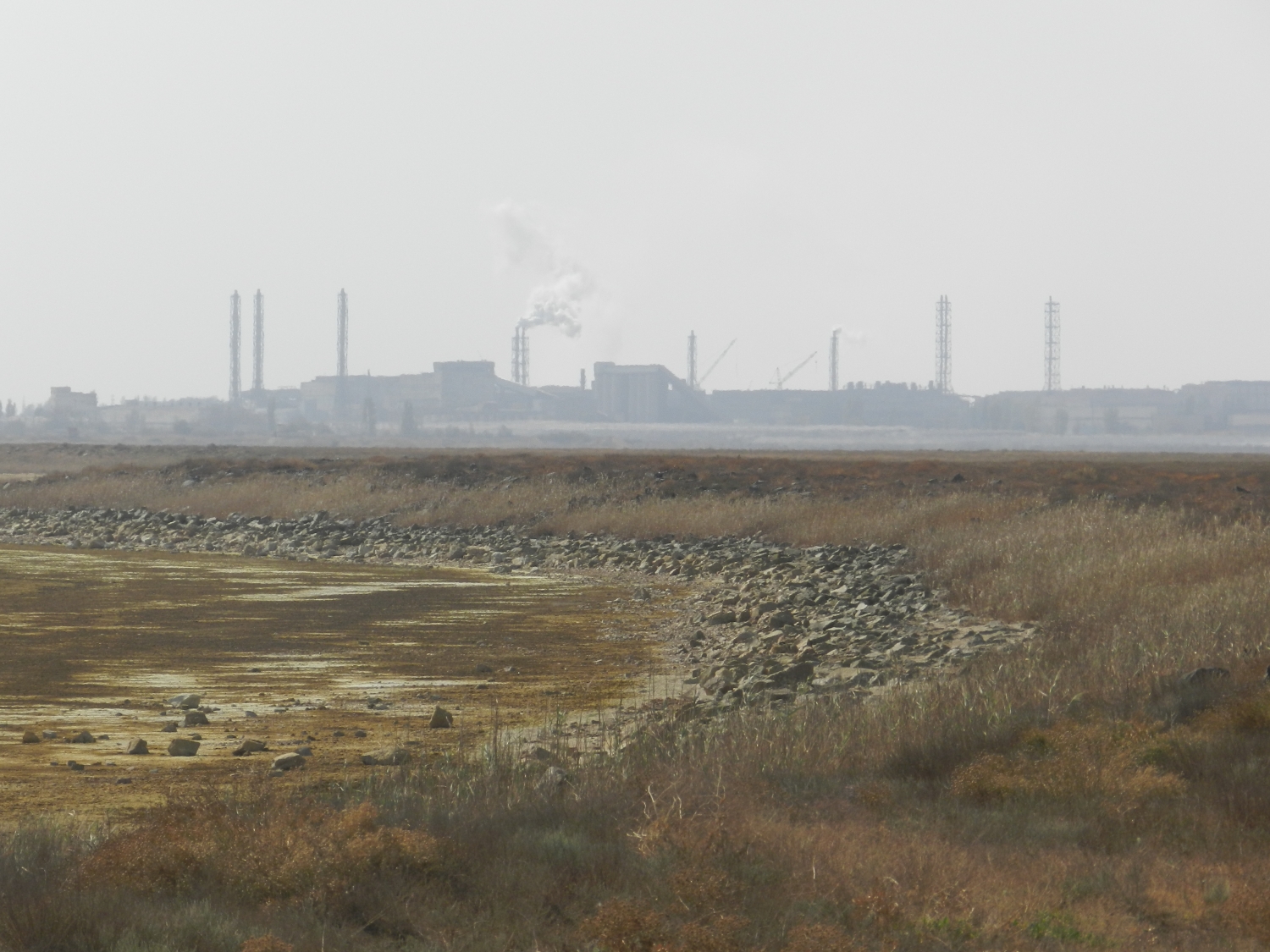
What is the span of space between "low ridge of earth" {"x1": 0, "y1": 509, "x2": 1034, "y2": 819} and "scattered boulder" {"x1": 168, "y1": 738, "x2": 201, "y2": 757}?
0.13 ft

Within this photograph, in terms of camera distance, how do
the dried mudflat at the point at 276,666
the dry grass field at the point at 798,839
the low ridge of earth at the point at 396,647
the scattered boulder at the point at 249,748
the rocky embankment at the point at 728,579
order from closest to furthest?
the dry grass field at the point at 798,839 < the dried mudflat at the point at 276,666 < the scattered boulder at the point at 249,748 < the low ridge of earth at the point at 396,647 < the rocky embankment at the point at 728,579

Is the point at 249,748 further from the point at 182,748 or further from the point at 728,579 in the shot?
the point at 728,579

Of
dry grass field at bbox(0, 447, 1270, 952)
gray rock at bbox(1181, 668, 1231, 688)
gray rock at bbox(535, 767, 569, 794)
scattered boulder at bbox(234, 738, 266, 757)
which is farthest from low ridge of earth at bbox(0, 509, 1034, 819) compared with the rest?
gray rock at bbox(1181, 668, 1231, 688)

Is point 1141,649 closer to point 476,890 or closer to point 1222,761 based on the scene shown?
point 1222,761

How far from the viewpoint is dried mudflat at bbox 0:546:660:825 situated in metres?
11.1

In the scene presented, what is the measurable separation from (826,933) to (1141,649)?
286 inches

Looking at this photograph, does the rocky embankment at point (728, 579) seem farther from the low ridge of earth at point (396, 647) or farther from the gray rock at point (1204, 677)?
the gray rock at point (1204, 677)

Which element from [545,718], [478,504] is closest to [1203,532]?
[545,718]

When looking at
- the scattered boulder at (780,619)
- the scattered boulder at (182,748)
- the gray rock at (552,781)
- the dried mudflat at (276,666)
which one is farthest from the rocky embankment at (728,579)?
the scattered boulder at (182,748)

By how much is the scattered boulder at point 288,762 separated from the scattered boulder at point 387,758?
0.48m

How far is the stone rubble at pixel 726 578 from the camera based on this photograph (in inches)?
612

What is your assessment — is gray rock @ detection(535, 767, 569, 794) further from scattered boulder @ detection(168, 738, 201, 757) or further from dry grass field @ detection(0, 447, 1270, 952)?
scattered boulder @ detection(168, 738, 201, 757)

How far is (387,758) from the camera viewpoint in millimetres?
10984

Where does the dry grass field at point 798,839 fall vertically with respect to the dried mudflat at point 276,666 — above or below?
above
